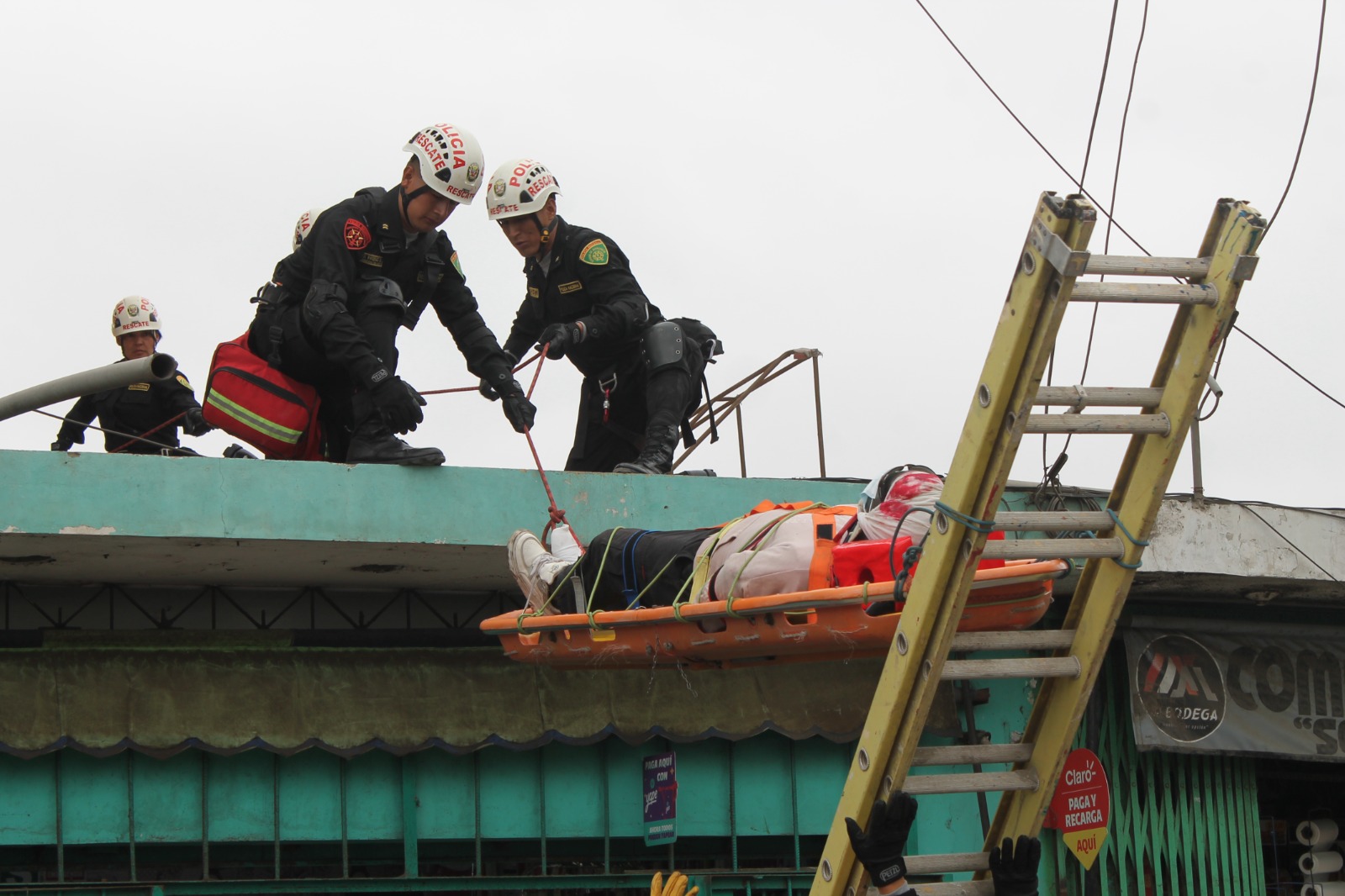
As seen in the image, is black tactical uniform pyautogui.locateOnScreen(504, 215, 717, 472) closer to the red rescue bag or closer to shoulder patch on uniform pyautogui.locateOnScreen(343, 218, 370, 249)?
shoulder patch on uniform pyautogui.locateOnScreen(343, 218, 370, 249)

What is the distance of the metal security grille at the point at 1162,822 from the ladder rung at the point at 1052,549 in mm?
4753

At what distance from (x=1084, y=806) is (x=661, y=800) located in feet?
7.79

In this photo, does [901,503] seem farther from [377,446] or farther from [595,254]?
[595,254]

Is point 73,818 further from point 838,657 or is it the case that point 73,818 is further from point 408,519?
point 838,657

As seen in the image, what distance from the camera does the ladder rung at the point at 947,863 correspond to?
16.2ft

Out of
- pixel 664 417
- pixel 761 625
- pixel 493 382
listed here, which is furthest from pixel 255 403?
pixel 761 625

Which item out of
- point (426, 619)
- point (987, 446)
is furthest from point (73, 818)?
point (987, 446)

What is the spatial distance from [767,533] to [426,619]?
144 inches

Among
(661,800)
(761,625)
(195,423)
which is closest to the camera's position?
(761,625)

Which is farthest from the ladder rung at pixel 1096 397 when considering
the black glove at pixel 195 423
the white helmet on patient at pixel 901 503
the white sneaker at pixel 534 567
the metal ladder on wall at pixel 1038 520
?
the black glove at pixel 195 423

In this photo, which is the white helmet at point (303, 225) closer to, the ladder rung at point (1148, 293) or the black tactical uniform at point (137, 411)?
the black tactical uniform at point (137, 411)

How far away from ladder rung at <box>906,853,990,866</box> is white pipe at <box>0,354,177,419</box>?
3.50 metres

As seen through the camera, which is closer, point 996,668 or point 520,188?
point 996,668

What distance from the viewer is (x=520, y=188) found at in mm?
9164
